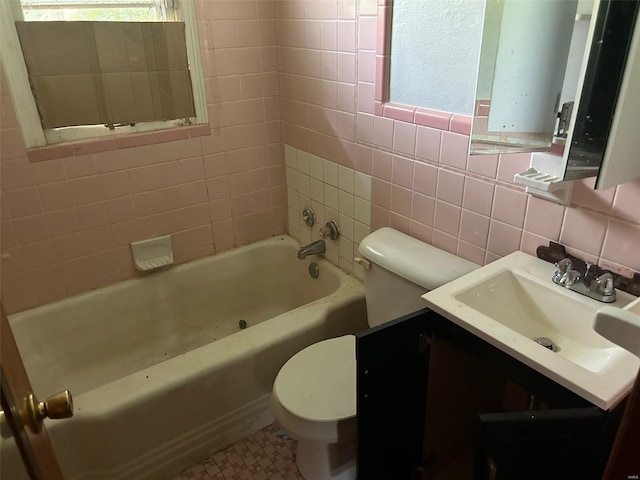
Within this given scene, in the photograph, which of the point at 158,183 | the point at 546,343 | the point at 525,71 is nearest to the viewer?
the point at 525,71

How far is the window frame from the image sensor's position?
1636mm

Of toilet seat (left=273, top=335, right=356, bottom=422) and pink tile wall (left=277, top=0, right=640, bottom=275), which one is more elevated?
pink tile wall (left=277, top=0, right=640, bottom=275)

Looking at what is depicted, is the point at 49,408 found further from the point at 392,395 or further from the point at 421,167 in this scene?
the point at 421,167

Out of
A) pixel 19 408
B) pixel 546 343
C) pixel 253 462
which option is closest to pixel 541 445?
pixel 546 343

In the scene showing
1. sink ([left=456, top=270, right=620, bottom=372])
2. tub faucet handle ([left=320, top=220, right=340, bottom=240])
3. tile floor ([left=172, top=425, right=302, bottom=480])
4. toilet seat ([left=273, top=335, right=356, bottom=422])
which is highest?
sink ([left=456, top=270, right=620, bottom=372])

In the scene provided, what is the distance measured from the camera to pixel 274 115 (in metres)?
2.28

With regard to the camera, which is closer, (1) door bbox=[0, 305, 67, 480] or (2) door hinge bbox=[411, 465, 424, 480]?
(1) door bbox=[0, 305, 67, 480]

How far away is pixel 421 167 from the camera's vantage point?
5.32 feet

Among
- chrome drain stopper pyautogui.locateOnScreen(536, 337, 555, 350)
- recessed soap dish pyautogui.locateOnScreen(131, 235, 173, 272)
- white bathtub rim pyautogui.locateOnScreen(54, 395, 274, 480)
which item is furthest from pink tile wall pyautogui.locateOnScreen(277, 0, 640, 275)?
white bathtub rim pyautogui.locateOnScreen(54, 395, 274, 480)

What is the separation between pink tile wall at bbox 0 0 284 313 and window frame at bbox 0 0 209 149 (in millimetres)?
30

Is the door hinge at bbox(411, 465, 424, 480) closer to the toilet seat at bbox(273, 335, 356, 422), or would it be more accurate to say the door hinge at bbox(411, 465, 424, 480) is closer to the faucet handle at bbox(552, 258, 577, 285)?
the toilet seat at bbox(273, 335, 356, 422)

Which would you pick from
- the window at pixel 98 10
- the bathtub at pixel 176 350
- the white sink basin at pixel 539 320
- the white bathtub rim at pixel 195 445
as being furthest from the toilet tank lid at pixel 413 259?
the window at pixel 98 10

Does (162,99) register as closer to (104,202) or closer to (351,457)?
(104,202)

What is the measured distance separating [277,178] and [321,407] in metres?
1.25
